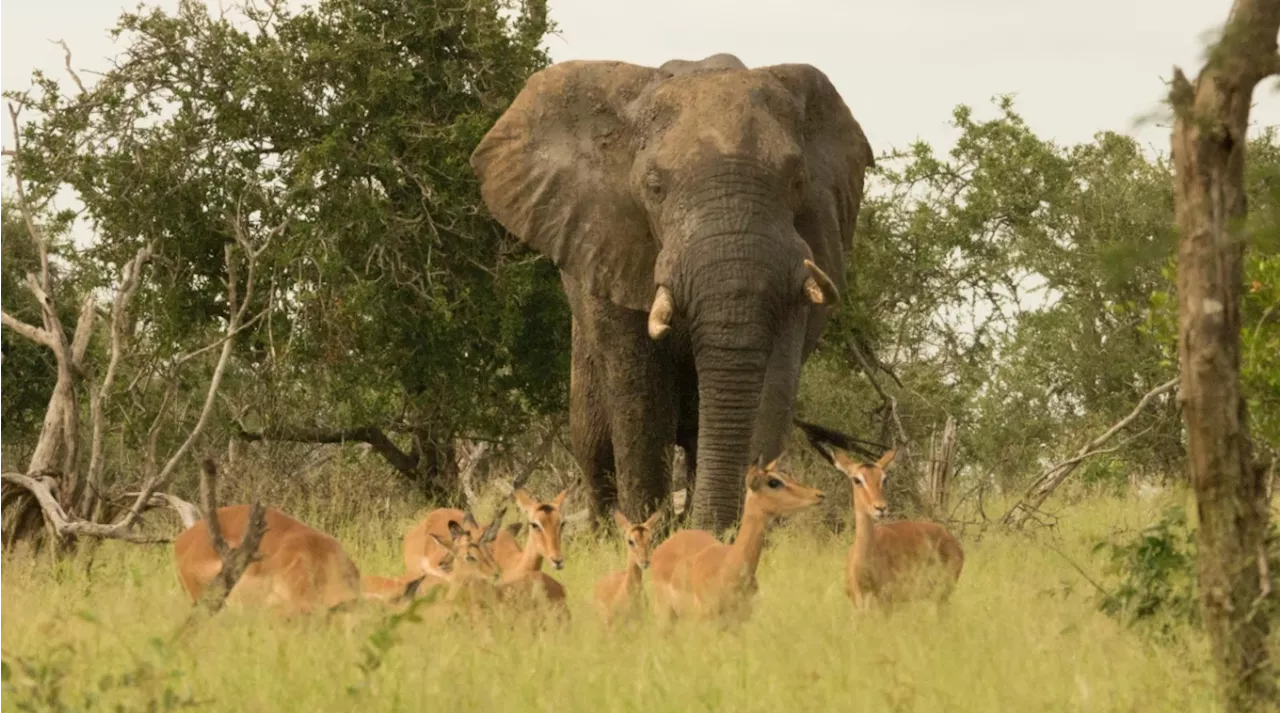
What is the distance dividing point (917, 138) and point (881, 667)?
→ 1584 centimetres

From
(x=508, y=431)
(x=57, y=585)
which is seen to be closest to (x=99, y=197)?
(x=508, y=431)

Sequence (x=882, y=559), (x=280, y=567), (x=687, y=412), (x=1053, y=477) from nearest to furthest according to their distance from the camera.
A: (x=280, y=567), (x=882, y=559), (x=687, y=412), (x=1053, y=477)

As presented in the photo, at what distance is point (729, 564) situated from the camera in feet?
31.0

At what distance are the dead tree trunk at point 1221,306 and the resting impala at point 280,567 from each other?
11.6 ft

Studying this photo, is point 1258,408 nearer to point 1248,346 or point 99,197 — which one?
point 1248,346

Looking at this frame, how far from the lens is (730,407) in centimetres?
1305

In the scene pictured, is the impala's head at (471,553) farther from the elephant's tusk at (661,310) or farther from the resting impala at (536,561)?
the elephant's tusk at (661,310)

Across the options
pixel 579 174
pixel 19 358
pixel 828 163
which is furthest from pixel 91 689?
pixel 19 358

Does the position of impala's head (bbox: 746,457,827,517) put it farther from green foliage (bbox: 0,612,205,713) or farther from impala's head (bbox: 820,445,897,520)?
green foliage (bbox: 0,612,205,713)

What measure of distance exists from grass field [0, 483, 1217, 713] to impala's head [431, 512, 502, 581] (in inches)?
14.6

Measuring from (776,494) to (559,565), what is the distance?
3.64 feet

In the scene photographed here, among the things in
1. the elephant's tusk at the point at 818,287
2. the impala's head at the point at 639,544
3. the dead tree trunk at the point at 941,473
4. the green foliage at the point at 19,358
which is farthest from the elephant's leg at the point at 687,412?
the green foliage at the point at 19,358

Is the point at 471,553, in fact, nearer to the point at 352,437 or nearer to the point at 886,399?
the point at 886,399

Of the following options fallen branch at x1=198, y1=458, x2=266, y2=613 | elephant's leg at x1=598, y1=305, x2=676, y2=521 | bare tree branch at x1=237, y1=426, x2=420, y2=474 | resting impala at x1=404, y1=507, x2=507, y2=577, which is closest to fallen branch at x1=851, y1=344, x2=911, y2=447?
elephant's leg at x1=598, y1=305, x2=676, y2=521
